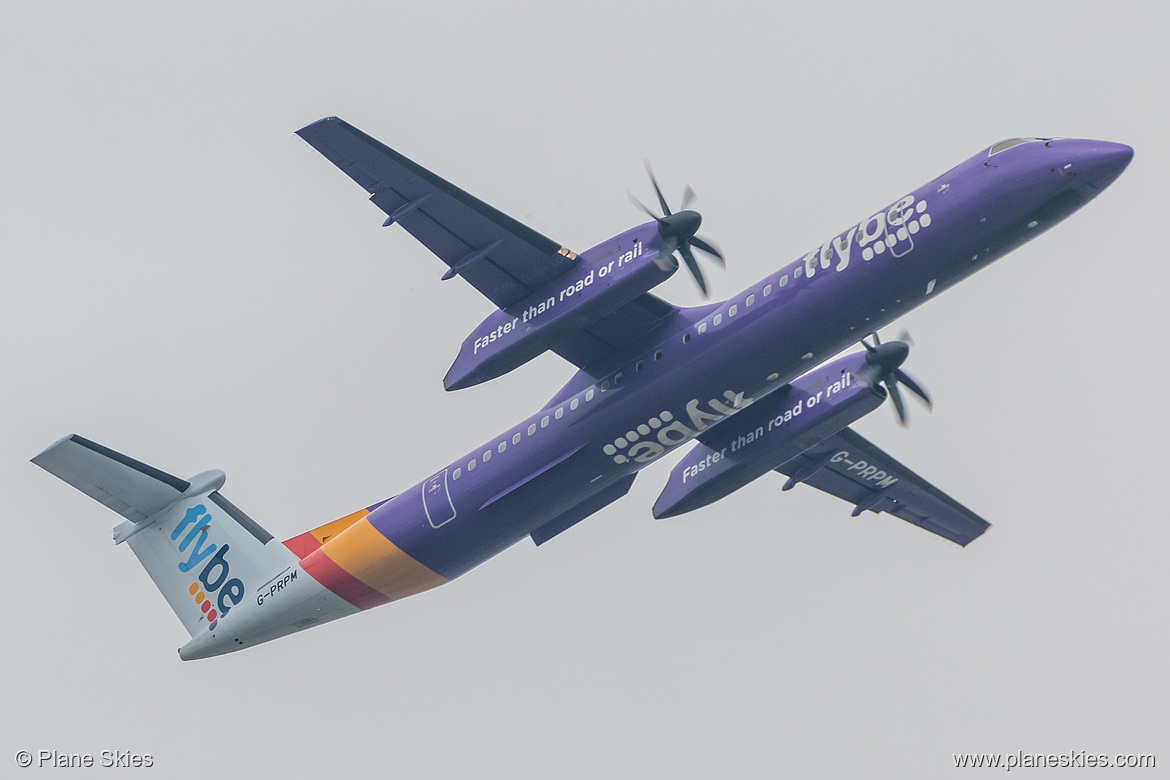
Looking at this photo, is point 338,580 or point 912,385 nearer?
point 912,385

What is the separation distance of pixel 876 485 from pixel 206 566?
47.7 feet

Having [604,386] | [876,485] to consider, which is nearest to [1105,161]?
[604,386]

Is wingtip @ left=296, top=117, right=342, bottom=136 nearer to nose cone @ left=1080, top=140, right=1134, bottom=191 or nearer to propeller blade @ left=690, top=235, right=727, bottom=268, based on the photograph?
propeller blade @ left=690, top=235, right=727, bottom=268

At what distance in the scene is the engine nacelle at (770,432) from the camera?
24.9m

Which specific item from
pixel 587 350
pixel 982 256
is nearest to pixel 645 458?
pixel 587 350

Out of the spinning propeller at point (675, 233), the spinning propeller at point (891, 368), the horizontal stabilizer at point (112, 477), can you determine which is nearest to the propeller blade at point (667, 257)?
the spinning propeller at point (675, 233)

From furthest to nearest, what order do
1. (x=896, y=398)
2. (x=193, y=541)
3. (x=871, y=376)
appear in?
(x=193, y=541) < (x=896, y=398) < (x=871, y=376)

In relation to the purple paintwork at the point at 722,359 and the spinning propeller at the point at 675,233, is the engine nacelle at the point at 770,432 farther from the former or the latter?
the spinning propeller at the point at 675,233

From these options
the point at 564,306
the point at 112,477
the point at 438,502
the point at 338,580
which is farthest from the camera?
the point at 112,477

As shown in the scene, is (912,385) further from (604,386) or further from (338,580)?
(338,580)

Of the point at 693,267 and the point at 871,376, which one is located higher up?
the point at 693,267

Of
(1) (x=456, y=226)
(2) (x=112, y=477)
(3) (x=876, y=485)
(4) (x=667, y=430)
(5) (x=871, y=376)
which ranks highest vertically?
(2) (x=112, y=477)

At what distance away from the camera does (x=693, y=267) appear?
2239 centimetres

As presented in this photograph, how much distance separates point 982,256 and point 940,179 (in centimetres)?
145
